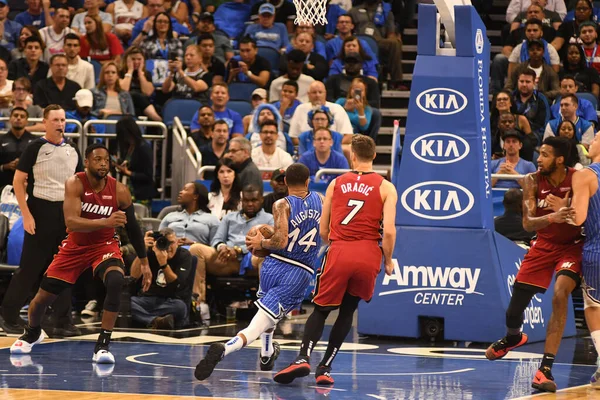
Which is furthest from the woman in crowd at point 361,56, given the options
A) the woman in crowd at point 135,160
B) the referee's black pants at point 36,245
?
the referee's black pants at point 36,245

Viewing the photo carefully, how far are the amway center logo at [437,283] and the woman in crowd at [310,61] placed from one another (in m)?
7.14

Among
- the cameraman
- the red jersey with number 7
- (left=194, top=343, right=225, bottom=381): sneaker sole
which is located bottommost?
the cameraman

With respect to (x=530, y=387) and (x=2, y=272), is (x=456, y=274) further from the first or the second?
(x=2, y=272)

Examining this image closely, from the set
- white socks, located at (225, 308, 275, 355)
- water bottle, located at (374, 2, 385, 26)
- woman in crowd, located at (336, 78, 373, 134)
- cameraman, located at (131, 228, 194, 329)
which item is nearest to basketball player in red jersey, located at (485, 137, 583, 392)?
white socks, located at (225, 308, 275, 355)

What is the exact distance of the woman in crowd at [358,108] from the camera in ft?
55.4

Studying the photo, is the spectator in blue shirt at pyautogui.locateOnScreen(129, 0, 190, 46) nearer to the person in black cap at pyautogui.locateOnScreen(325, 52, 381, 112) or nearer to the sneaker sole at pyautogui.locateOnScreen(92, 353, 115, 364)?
the person in black cap at pyautogui.locateOnScreen(325, 52, 381, 112)

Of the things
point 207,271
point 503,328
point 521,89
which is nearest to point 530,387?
point 503,328

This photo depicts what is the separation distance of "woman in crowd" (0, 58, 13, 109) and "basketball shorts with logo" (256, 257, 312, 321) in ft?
30.9

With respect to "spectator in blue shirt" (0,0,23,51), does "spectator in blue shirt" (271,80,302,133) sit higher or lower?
lower

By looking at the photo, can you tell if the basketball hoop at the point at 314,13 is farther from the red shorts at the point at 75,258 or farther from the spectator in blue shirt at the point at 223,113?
the spectator in blue shirt at the point at 223,113

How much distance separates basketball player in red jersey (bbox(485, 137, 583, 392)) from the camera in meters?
9.11

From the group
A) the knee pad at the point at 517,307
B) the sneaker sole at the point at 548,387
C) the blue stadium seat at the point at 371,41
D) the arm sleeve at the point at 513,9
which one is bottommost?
the sneaker sole at the point at 548,387

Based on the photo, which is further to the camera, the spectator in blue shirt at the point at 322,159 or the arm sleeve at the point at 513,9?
the arm sleeve at the point at 513,9

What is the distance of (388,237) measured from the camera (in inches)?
344
